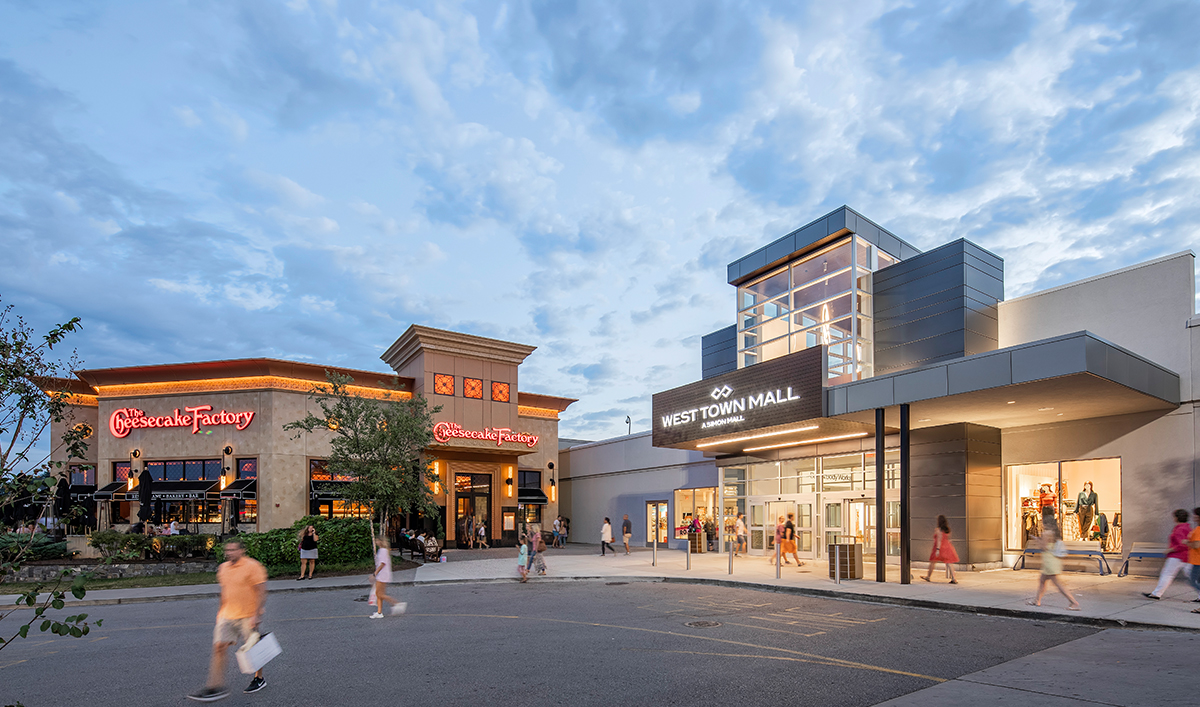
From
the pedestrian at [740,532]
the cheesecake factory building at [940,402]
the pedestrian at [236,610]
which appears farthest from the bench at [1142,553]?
the pedestrian at [236,610]

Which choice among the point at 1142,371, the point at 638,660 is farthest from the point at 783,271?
the point at 638,660

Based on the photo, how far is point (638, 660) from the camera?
987cm

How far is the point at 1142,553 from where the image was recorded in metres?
17.9

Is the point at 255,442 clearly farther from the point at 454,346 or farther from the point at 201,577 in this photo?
the point at 201,577

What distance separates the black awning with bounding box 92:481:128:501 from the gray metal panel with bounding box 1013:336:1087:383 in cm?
3337

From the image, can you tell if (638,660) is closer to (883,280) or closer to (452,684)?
(452,684)

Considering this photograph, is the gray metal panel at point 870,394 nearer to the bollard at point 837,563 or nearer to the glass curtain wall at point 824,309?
the bollard at point 837,563

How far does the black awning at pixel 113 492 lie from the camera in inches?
1200

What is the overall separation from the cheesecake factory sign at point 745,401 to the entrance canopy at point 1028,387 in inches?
36.6

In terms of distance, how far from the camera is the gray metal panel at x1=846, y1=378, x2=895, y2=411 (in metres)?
18.7

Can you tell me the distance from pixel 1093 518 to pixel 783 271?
1260 centimetres

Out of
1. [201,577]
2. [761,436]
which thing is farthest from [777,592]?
[201,577]

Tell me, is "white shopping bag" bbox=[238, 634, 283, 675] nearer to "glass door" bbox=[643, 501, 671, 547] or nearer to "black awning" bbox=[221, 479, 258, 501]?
"black awning" bbox=[221, 479, 258, 501]

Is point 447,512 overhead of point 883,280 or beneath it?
beneath
